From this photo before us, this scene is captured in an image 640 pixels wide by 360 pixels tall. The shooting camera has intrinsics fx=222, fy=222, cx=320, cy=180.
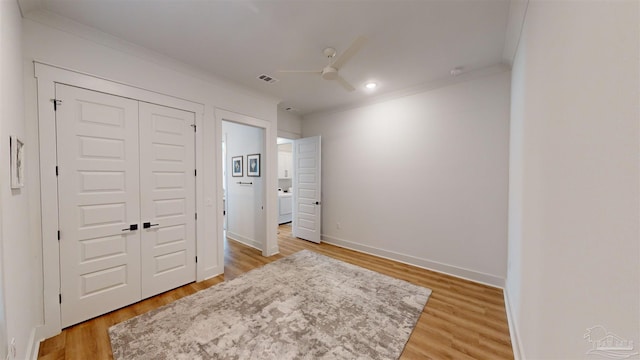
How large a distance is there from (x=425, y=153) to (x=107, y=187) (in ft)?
13.4

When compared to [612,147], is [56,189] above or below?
below

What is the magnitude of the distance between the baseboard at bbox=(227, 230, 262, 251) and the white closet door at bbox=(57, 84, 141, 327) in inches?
79.7

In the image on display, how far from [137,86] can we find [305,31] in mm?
1975

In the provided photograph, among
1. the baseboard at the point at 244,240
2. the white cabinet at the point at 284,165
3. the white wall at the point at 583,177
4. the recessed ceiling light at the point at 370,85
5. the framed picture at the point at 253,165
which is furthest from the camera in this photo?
the white cabinet at the point at 284,165

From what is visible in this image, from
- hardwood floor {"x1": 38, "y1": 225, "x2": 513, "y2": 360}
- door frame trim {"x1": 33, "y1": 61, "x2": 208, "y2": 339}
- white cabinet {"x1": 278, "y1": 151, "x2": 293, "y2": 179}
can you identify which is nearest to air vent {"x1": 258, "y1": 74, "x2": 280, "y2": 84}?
door frame trim {"x1": 33, "y1": 61, "x2": 208, "y2": 339}

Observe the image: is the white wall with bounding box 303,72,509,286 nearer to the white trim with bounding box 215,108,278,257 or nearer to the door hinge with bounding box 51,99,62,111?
the white trim with bounding box 215,108,278,257

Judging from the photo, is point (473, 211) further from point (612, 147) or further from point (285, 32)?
point (285, 32)

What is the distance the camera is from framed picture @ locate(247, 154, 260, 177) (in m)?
4.19

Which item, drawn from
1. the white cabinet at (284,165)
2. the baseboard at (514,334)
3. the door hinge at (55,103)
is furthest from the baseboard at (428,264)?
the door hinge at (55,103)

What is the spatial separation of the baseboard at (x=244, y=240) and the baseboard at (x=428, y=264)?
154cm

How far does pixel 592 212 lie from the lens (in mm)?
740

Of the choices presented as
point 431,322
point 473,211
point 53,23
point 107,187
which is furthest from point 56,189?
point 473,211

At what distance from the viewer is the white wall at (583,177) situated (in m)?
0.57

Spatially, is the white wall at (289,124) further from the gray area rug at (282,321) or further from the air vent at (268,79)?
the gray area rug at (282,321)
